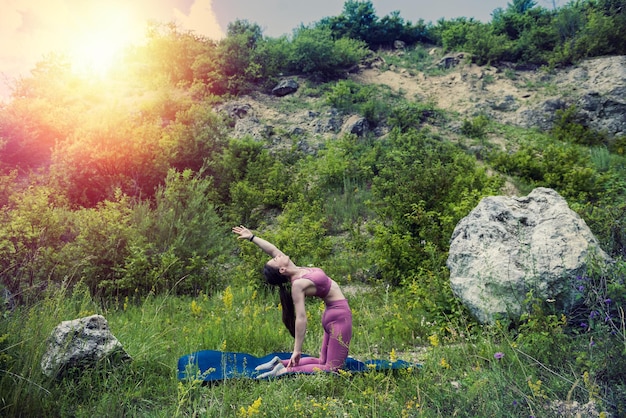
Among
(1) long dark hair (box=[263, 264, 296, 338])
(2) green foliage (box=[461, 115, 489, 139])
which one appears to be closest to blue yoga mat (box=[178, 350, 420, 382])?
(1) long dark hair (box=[263, 264, 296, 338])

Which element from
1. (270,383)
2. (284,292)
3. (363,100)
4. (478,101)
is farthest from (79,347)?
(478,101)

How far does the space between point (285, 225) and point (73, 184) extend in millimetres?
5537

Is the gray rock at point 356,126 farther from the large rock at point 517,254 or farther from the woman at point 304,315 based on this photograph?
the woman at point 304,315

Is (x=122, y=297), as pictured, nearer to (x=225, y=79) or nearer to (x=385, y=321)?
(x=385, y=321)

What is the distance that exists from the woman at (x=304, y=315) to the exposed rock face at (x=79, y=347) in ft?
4.47

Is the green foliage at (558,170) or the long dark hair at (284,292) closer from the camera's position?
the long dark hair at (284,292)

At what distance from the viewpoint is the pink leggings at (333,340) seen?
3879 millimetres

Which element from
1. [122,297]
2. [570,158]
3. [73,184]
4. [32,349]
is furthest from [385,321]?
[73,184]

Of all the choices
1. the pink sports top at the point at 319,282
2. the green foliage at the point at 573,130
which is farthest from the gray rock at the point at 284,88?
the pink sports top at the point at 319,282

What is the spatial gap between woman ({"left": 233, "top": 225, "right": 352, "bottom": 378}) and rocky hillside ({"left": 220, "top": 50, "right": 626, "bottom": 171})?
395 inches

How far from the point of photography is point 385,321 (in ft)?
17.4

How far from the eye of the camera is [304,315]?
154 inches

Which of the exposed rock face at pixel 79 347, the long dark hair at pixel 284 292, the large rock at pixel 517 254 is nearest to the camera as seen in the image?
the exposed rock face at pixel 79 347

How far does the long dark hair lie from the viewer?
419cm
